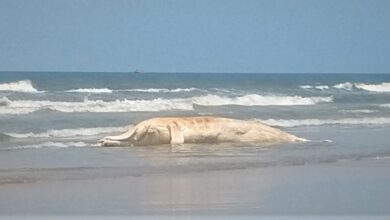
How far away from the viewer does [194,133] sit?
8.15 metres

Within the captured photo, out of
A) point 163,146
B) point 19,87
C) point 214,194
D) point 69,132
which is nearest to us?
point 214,194

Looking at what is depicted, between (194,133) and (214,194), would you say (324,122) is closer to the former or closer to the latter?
(194,133)

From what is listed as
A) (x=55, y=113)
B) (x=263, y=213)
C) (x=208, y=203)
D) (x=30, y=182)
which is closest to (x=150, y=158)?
(x=30, y=182)

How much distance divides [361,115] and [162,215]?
11036 mm

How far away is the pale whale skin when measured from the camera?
8.05 m

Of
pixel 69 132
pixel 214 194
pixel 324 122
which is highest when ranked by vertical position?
pixel 324 122

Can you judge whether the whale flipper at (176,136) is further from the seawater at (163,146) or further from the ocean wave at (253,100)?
the ocean wave at (253,100)

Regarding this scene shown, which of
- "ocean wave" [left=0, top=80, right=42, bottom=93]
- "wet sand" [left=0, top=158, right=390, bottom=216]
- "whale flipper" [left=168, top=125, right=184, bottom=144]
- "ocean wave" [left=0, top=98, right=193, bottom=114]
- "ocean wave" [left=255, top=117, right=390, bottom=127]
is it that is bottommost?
"wet sand" [left=0, top=158, right=390, bottom=216]

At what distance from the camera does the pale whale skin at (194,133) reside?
8.05 meters

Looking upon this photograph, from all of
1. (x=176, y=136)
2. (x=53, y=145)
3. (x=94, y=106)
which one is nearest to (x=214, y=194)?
(x=176, y=136)

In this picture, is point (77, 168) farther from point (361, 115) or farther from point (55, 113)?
point (361, 115)

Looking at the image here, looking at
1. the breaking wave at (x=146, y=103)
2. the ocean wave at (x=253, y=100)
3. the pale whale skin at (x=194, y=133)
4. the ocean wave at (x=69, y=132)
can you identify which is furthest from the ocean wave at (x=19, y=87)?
the pale whale skin at (x=194, y=133)

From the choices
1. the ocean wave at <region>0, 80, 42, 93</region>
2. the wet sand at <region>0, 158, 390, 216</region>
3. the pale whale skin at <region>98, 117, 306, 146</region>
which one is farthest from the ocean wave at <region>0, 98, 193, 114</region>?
the wet sand at <region>0, 158, 390, 216</region>

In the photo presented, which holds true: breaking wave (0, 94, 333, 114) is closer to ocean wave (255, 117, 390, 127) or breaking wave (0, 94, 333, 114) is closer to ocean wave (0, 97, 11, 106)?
ocean wave (0, 97, 11, 106)
